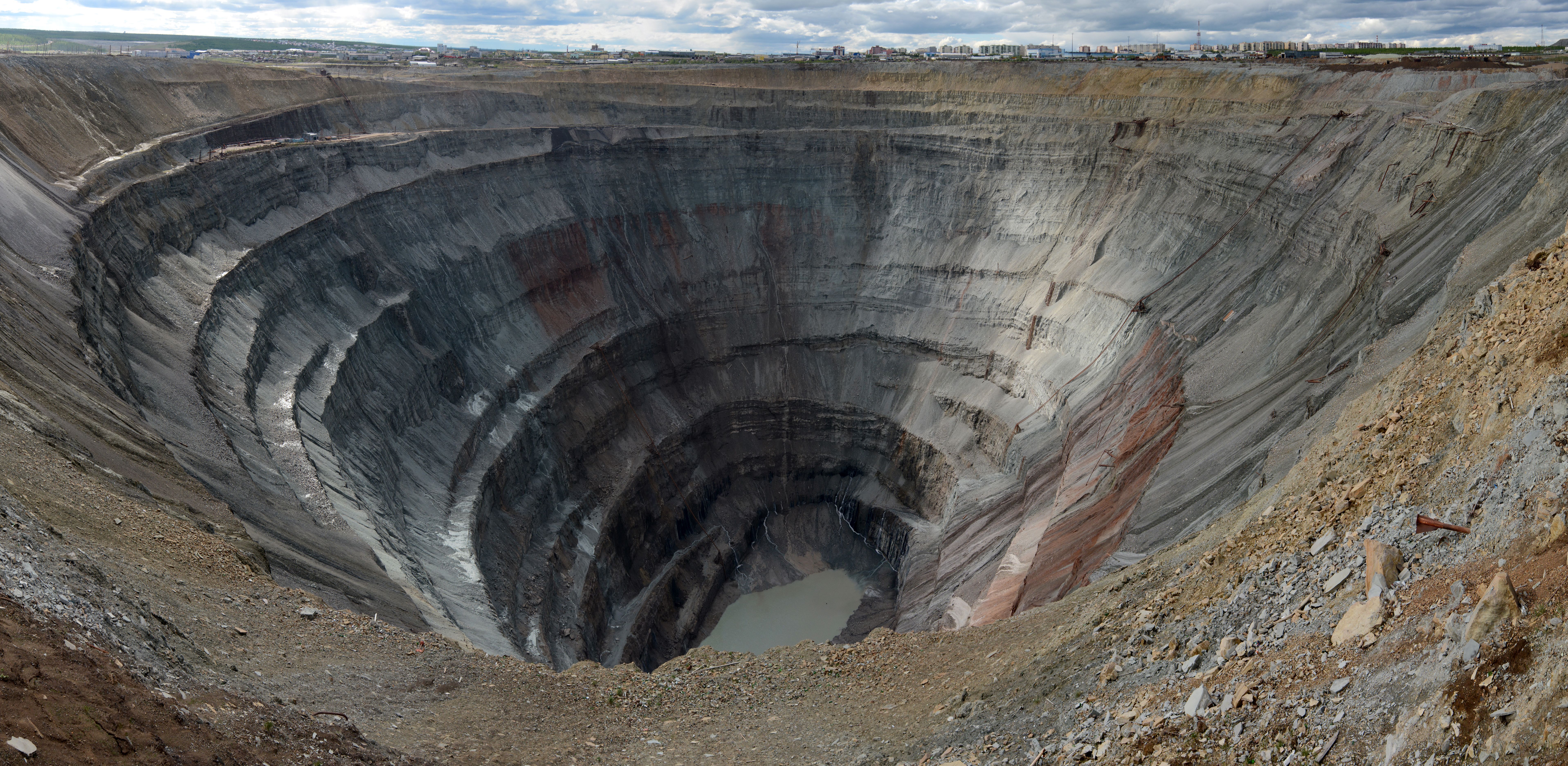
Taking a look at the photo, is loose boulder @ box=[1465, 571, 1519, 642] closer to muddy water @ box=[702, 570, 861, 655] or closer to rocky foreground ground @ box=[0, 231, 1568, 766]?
rocky foreground ground @ box=[0, 231, 1568, 766]

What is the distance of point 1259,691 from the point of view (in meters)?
9.93

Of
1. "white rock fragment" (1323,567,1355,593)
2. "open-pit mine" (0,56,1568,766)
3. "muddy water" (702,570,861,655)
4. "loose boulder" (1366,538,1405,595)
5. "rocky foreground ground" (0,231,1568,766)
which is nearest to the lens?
"rocky foreground ground" (0,231,1568,766)

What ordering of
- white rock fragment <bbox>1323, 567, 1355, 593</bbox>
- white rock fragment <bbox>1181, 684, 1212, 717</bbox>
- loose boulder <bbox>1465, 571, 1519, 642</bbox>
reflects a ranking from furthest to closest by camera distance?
1. white rock fragment <bbox>1323, 567, 1355, 593</bbox>
2. white rock fragment <bbox>1181, 684, 1212, 717</bbox>
3. loose boulder <bbox>1465, 571, 1519, 642</bbox>

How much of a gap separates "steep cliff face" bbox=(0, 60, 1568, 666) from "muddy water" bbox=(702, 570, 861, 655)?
173 centimetres

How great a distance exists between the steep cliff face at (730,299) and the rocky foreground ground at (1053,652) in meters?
4.61

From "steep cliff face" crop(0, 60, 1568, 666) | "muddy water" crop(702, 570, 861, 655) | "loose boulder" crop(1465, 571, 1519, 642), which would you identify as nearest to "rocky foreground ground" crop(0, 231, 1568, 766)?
"loose boulder" crop(1465, 571, 1519, 642)

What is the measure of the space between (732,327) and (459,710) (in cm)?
3886

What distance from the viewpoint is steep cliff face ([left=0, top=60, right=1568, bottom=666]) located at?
25.7 meters

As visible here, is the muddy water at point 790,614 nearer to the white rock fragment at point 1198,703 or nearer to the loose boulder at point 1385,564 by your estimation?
the white rock fragment at point 1198,703

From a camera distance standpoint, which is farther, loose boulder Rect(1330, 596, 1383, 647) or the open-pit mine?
the open-pit mine

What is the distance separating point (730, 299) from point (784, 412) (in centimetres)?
769

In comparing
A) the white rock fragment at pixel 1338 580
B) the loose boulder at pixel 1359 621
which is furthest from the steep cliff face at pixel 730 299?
the loose boulder at pixel 1359 621

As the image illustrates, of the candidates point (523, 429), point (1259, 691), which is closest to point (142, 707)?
point (1259, 691)

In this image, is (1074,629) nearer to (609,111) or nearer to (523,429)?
(523,429)
